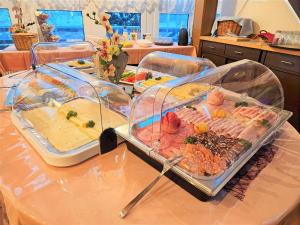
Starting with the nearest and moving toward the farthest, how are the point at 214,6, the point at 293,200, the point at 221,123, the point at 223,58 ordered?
the point at 293,200
the point at 221,123
the point at 223,58
the point at 214,6

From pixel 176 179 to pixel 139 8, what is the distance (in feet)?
10.0

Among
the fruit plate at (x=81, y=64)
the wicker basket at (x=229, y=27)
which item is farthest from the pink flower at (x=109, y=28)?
the wicker basket at (x=229, y=27)

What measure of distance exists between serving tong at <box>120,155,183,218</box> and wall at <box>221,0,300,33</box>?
109 inches

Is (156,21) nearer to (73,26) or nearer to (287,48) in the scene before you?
(73,26)

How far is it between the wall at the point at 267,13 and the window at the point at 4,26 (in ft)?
9.98

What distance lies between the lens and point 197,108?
3.35ft

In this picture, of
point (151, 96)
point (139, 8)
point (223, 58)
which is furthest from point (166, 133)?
point (139, 8)

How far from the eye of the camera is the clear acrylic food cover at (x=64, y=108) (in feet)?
2.77

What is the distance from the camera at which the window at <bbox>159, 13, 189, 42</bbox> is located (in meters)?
3.48

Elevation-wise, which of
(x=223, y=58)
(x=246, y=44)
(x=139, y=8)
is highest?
(x=139, y=8)

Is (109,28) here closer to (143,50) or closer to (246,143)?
(246,143)

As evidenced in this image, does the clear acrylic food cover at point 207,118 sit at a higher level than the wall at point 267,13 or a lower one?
lower

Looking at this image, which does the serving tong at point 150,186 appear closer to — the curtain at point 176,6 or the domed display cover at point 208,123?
the domed display cover at point 208,123

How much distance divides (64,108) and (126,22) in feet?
8.83
